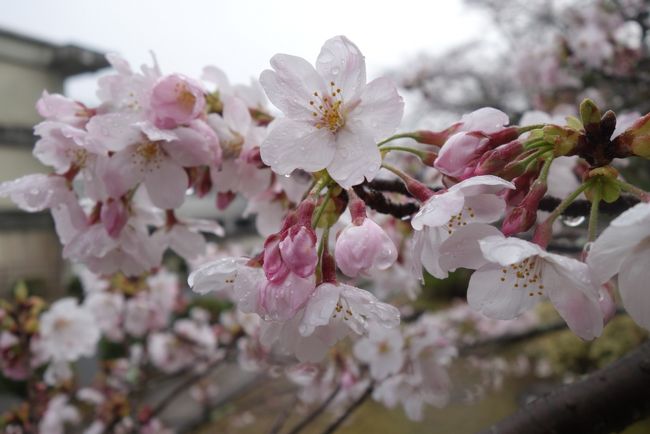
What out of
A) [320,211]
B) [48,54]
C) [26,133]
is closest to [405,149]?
[320,211]

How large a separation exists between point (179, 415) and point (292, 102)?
4.63 meters

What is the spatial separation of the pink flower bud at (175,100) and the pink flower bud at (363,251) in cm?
29

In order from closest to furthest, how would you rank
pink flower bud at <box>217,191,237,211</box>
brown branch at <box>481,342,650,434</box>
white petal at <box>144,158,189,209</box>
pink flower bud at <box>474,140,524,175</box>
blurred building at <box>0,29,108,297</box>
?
pink flower bud at <box>474,140,524,175</box> < brown branch at <box>481,342,650,434</box> < white petal at <box>144,158,189,209</box> < pink flower bud at <box>217,191,237,211</box> < blurred building at <box>0,29,108,297</box>

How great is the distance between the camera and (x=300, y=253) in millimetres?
452

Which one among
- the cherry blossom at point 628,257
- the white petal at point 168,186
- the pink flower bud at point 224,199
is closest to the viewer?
the cherry blossom at point 628,257

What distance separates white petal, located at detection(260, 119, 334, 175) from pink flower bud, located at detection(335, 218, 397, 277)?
0.08 m

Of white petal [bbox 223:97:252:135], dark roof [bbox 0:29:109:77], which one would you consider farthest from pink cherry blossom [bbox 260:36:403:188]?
dark roof [bbox 0:29:109:77]

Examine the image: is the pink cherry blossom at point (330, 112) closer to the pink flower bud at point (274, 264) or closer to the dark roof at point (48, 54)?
the pink flower bud at point (274, 264)

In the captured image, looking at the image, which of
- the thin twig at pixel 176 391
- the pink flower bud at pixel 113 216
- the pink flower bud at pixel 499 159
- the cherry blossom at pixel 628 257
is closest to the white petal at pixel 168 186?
the pink flower bud at pixel 113 216

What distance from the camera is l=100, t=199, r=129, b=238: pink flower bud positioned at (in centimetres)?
68

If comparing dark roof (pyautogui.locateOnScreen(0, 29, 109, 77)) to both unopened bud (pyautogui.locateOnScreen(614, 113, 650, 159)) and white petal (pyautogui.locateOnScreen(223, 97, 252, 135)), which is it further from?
unopened bud (pyautogui.locateOnScreen(614, 113, 650, 159))

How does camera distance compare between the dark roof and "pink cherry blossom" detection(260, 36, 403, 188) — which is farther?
the dark roof

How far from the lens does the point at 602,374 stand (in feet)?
1.90

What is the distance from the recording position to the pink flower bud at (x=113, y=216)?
684 mm
